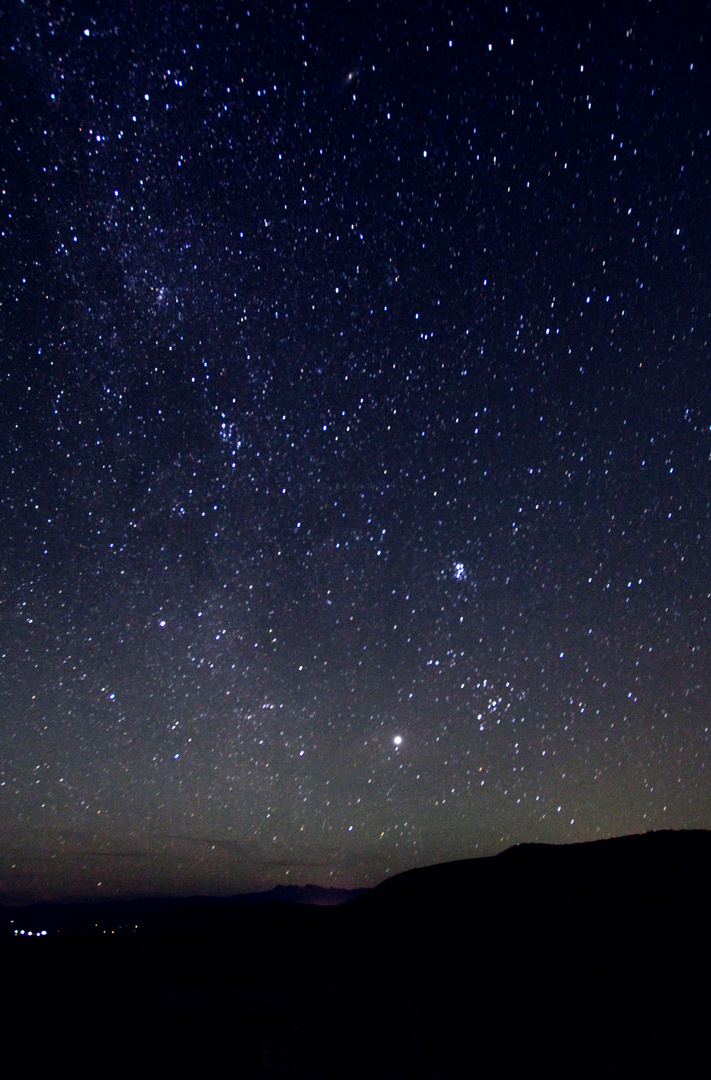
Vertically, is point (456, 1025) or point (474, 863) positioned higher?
point (474, 863)

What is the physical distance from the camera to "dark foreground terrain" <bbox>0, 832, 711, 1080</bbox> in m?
15.4

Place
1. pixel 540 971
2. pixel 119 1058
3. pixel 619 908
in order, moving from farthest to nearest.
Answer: pixel 619 908 → pixel 540 971 → pixel 119 1058

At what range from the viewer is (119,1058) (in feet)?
50.8

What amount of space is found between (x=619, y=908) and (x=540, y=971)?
394cm

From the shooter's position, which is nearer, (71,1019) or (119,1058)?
(119,1058)

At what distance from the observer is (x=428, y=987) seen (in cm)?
1927

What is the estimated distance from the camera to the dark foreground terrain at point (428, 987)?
50.6ft

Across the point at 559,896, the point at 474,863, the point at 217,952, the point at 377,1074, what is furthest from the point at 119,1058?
the point at 474,863

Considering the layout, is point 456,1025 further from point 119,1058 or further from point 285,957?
point 119,1058

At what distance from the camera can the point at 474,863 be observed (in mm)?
29281

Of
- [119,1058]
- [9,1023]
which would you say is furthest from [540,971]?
[9,1023]

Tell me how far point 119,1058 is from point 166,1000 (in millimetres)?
2571

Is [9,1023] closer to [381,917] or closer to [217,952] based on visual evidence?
[217,952]

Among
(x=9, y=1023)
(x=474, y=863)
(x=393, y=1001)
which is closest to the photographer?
(x=9, y=1023)
